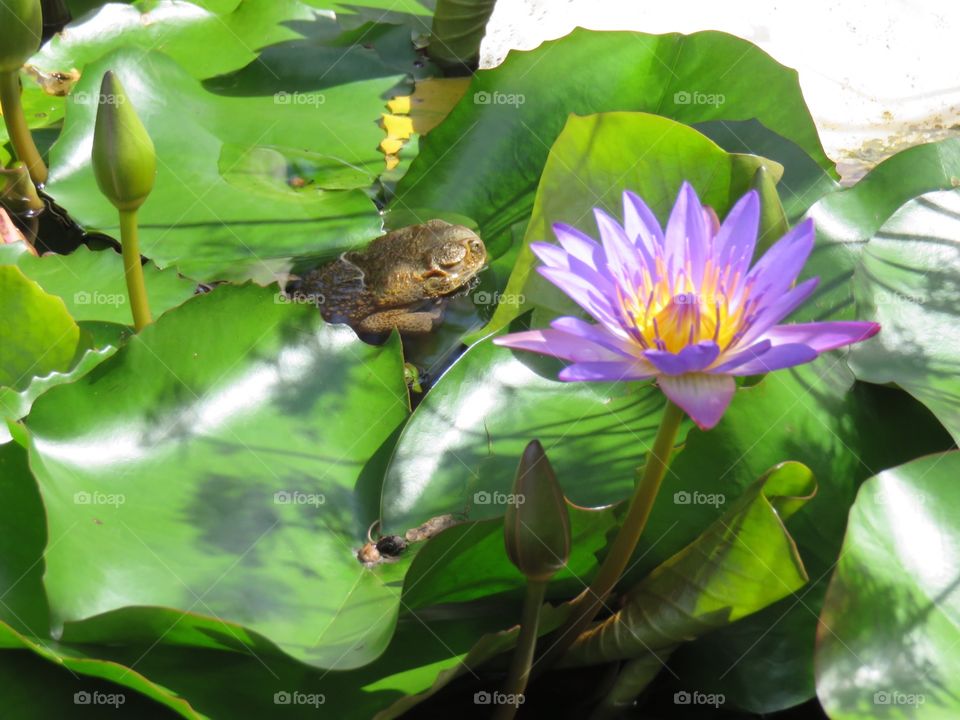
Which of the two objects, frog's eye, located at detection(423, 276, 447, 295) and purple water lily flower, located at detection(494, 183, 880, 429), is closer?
purple water lily flower, located at detection(494, 183, 880, 429)

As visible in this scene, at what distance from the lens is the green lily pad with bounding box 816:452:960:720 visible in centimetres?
96

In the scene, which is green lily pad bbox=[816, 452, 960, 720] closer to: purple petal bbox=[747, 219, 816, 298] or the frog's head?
purple petal bbox=[747, 219, 816, 298]

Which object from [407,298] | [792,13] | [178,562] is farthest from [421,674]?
[792,13]

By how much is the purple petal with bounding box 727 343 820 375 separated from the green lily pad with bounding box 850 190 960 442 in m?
0.35

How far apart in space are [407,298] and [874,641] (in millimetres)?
1201

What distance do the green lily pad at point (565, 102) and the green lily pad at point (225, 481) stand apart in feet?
1.79

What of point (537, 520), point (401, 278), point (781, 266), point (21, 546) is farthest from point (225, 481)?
point (401, 278)

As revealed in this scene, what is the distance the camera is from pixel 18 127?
5.82 ft

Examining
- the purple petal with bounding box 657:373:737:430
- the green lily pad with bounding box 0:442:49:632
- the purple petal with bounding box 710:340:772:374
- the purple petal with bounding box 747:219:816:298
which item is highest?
the purple petal with bounding box 747:219:816:298

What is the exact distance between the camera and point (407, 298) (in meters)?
1.97

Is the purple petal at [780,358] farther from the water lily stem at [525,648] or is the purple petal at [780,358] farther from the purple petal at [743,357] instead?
the water lily stem at [525,648]

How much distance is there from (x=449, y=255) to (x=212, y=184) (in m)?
0.46

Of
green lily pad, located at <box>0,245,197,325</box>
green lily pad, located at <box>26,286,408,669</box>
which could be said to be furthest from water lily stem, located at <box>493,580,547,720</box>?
green lily pad, located at <box>0,245,197,325</box>

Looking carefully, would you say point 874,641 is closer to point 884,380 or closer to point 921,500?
Answer: point 921,500
